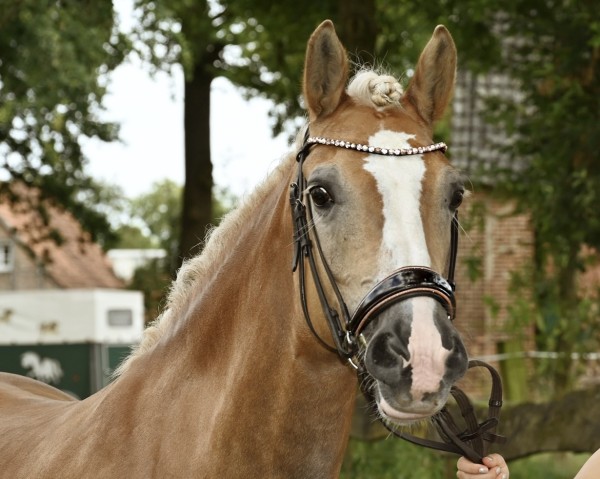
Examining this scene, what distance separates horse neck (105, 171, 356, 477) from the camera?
3281 millimetres

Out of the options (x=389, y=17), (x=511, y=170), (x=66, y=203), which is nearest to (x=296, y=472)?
(x=511, y=170)

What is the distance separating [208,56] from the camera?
55.7 feet

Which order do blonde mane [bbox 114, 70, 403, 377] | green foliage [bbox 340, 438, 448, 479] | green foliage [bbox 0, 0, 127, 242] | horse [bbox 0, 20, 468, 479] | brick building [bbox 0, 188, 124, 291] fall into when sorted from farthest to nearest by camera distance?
brick building [bbox 0, 188, 124, 291]
green foliage [bbox 0, 0, 127, 242]
green foliage [bbox 340, 438, 448, 479]
blonde mane [bbox 114, 70, 403, 377]
horse [bbox 0, 20, 468, 479]

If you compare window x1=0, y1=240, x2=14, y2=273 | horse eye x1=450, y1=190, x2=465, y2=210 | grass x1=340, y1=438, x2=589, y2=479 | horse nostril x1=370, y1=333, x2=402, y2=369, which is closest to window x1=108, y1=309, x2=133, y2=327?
grass x1=340, y1=438, x2=589, y2=479

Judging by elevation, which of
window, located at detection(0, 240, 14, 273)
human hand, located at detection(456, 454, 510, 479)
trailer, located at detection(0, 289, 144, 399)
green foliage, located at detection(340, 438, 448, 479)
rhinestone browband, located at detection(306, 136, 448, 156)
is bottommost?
window, located at detection(0, 240, 14, 273)

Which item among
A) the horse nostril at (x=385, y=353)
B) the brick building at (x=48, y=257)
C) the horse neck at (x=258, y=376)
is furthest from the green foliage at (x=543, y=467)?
the brick building at (x=48, y=257)

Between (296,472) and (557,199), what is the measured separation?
6751 millimetres

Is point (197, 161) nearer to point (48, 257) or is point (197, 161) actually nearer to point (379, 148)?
point (48, 257)

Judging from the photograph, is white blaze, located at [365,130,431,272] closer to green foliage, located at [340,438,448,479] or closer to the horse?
the horse

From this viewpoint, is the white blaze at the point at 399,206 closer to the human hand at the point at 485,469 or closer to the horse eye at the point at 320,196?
the horse eye at the point at 320,196

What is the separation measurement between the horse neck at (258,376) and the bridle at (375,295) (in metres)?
0.11

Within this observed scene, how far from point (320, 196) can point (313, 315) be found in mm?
379

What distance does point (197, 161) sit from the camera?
650 inches

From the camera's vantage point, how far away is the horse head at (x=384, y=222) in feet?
A: 9.59
